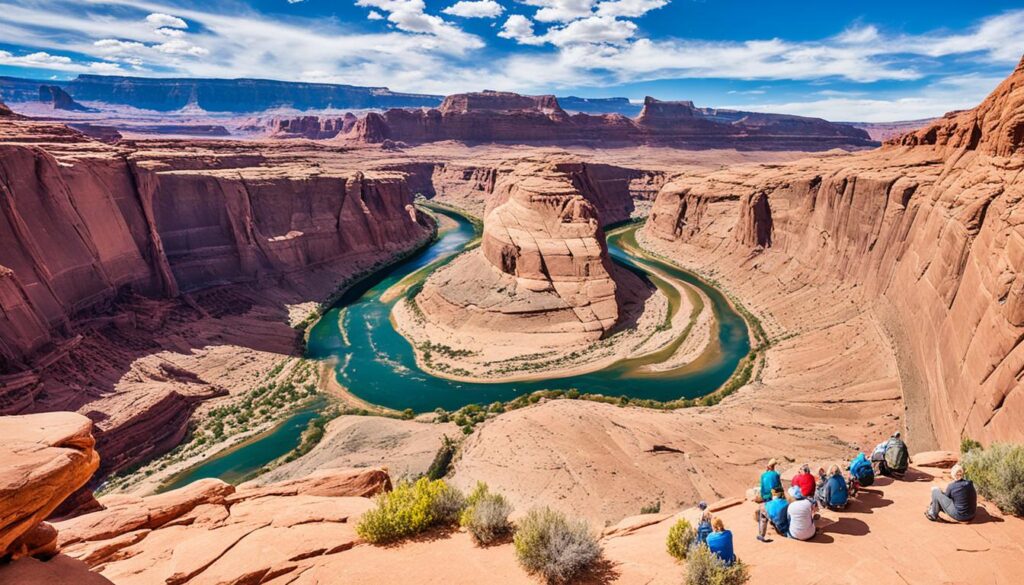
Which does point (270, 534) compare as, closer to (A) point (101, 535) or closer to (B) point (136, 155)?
(A) point (101, 535)

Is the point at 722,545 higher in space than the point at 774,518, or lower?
higher

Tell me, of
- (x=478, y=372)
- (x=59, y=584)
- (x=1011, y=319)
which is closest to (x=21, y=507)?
(x=59, y=584)

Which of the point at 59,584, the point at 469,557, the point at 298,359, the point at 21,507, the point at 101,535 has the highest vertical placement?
the point at 21,507

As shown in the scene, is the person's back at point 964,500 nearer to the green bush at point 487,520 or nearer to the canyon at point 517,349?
the canyon at point 517,349

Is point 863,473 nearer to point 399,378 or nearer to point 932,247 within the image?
A: point 932,247

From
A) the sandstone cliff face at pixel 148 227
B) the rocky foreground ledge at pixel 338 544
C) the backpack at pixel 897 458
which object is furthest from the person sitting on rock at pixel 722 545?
the sandstone cliff face at pixel 148 227

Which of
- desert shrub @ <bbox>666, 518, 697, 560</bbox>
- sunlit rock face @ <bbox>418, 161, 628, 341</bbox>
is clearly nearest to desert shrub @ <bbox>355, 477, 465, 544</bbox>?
desert shrub @ <bbox>666, 518, 697, 560</bbox>

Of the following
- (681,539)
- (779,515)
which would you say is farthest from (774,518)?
(681,539)
